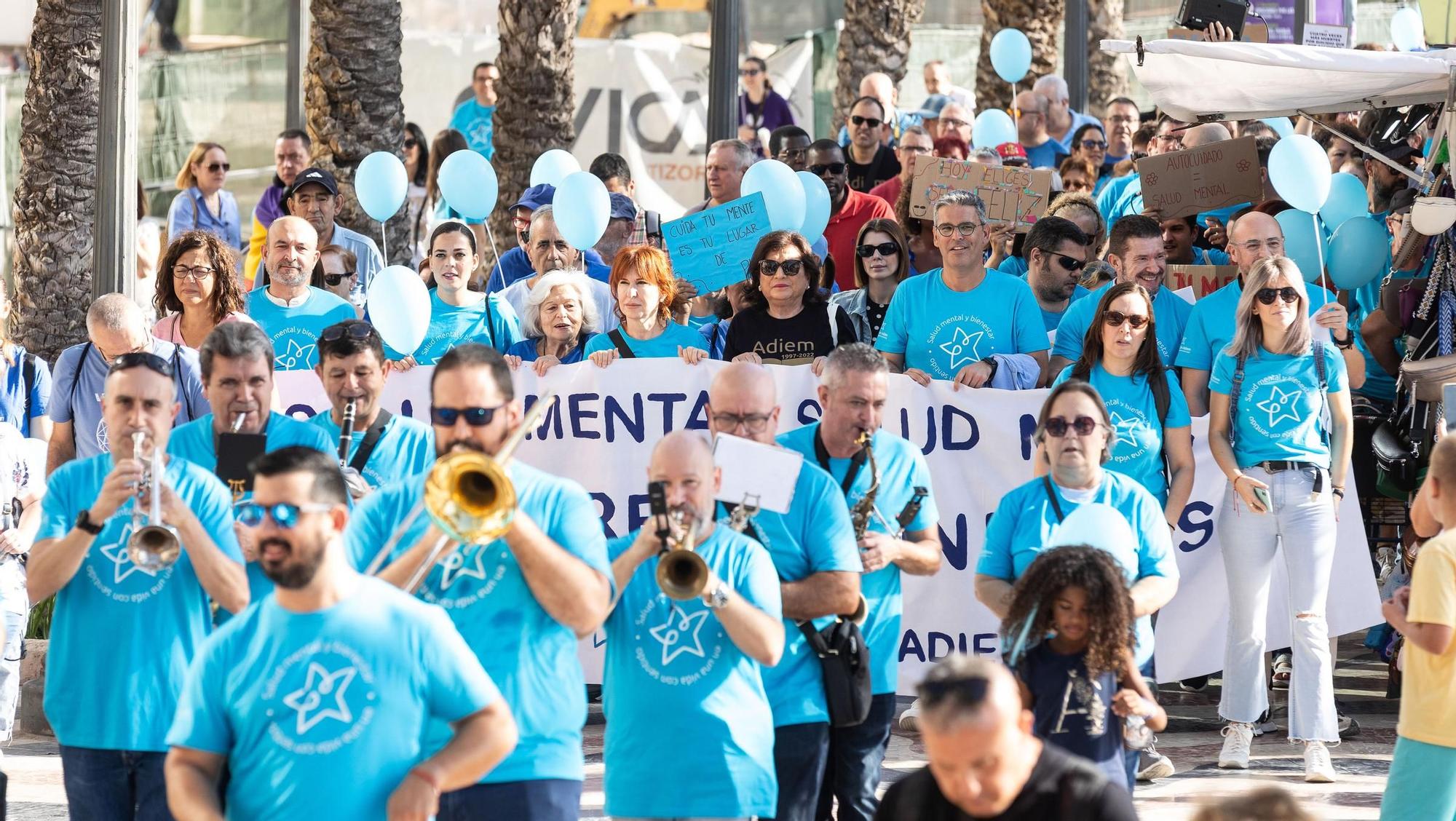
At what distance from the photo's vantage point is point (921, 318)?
869 cm

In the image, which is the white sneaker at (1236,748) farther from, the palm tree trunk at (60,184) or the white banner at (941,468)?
the palm tree trunk at (60,184)

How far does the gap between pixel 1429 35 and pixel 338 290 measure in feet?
20.3

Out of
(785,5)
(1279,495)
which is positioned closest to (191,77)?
(785,5)

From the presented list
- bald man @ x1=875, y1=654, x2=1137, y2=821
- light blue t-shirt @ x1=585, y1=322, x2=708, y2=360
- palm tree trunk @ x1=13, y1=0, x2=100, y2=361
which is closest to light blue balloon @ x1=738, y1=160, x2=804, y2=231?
light blue t-shirt @ x1=585, y1=322, x2=708, y2=360

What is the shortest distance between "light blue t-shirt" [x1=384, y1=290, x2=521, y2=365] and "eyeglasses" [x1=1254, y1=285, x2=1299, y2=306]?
321 cm

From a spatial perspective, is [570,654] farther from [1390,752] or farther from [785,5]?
[785,5]

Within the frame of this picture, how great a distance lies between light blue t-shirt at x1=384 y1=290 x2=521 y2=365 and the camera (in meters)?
9.16

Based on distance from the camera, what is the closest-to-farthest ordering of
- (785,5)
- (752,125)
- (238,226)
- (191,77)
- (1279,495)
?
(1279,495) → (238,226) → (752,125) → (191,77) → (785,5)

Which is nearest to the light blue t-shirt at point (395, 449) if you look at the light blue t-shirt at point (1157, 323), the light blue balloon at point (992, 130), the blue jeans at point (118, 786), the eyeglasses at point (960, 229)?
the blue jeans at point (118, 786)

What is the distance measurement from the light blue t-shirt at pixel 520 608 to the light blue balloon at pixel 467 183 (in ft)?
19.6

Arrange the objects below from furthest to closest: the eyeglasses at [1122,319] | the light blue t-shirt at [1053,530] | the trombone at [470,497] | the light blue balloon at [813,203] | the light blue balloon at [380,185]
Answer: the light blue balloon at [380,185] → the light blue balloon at [813,203] → the eyeglasses at [1122,319] → the light blue t-shirt at [1053,530] → the trombone at [470,497]

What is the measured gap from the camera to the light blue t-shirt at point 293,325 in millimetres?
9055

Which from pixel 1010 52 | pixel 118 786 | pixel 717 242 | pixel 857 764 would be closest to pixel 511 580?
pixel 118 786

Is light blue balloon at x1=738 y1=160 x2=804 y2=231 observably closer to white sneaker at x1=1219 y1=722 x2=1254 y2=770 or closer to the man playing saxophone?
white sneaker at x1=1219 y1=722 x2=1254 y2=770
